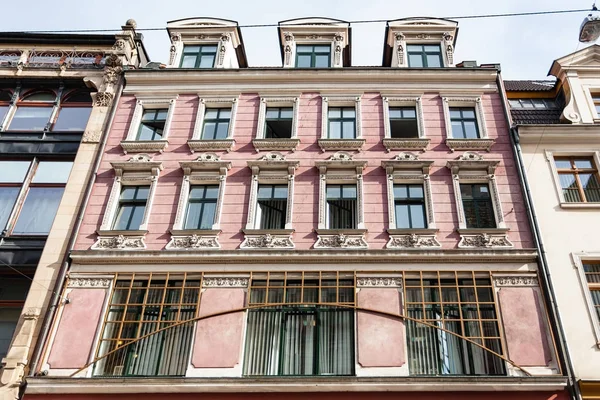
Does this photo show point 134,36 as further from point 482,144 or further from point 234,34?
point 482,144

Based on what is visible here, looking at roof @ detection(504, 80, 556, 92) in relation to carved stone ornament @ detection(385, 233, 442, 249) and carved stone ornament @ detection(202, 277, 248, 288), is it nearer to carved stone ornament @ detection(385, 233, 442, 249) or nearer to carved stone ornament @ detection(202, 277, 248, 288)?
carved stone ornament @ detection(385, 233, 442, 249)

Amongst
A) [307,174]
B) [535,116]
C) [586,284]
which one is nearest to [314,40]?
[307,174]

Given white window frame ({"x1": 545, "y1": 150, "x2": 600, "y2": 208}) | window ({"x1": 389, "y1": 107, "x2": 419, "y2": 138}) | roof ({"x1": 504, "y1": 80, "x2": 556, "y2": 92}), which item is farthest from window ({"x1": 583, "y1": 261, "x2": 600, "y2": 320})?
roof ({"x1": 504, "y1": 80, "x2": 556, "y2": 92})

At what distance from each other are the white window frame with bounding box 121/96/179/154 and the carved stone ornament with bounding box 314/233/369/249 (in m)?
6.95

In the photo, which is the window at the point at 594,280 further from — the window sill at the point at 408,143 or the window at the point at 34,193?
the window at the point at 34,193

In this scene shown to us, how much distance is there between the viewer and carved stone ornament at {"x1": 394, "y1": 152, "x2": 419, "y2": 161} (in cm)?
1801

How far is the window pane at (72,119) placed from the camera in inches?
783

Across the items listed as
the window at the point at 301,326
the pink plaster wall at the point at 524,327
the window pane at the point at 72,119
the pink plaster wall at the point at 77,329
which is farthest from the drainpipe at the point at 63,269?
the pink plaster wall at the point at 524,327

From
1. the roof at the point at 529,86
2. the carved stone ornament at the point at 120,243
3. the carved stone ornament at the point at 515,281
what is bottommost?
the carved stone ornament at the point at 515,281

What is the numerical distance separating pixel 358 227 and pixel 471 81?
8109 mm

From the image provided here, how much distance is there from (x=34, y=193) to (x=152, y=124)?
4.87 meters

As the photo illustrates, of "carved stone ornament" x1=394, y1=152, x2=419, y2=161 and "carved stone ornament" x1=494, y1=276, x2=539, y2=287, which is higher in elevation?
"carved stone ornament" x1=394, y1=152, x2=419, y2=161

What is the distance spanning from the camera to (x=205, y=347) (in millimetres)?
14703

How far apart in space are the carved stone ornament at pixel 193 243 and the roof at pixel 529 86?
1293 centimetres
